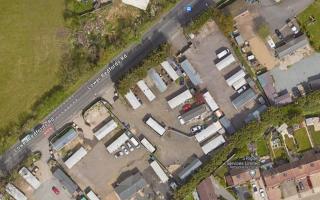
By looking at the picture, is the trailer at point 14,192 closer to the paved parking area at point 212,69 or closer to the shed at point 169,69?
the shed at point 169,69

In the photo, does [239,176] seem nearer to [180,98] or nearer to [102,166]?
[180,98]

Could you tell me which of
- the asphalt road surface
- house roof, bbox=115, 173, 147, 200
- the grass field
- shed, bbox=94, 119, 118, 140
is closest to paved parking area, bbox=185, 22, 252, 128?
the asphalt road surface

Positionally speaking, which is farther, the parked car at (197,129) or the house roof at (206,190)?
the parked car at (197,129)

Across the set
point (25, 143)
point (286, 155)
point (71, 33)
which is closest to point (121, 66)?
point (71, 33)

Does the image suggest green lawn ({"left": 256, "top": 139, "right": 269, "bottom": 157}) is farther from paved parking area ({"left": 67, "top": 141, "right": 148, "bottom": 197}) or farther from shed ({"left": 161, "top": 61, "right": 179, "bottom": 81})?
paved parking area ({"left": 67, "top": 141, "right": 148, "bottom": 197})

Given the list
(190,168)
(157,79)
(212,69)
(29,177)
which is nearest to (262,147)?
(190,168)

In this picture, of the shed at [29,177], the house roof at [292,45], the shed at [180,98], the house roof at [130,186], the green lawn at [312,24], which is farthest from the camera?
the shed at [29,177]

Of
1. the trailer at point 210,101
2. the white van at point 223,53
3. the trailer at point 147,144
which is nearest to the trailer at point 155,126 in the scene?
the trailer at point 147,144
